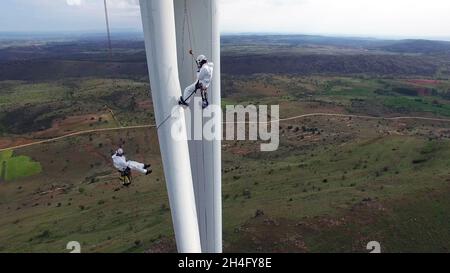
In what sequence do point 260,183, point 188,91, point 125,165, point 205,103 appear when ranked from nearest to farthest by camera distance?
point 188,91
point 205,103
point 125,165
point 260,183

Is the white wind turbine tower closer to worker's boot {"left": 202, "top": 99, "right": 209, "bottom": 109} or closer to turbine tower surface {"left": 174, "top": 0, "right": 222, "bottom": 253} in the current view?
Result: turbine tower surface {"left": 174, "top": 0, "right": 222, "bottom": 253}

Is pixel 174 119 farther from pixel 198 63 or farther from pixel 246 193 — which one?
pixel 246 193

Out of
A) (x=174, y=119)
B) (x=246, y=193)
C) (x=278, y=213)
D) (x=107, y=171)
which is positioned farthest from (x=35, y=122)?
(x=174, y=119)

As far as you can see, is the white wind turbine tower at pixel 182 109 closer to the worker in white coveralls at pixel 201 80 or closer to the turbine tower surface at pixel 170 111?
the turbine tower surface at pixel 170 111

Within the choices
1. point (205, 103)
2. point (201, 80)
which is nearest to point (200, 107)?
point (205, 103)

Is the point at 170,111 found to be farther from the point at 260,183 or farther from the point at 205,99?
the point at 260,183

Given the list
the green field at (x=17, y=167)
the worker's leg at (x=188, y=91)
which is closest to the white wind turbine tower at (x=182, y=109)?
the worker's leg at (x=188, y=91)
